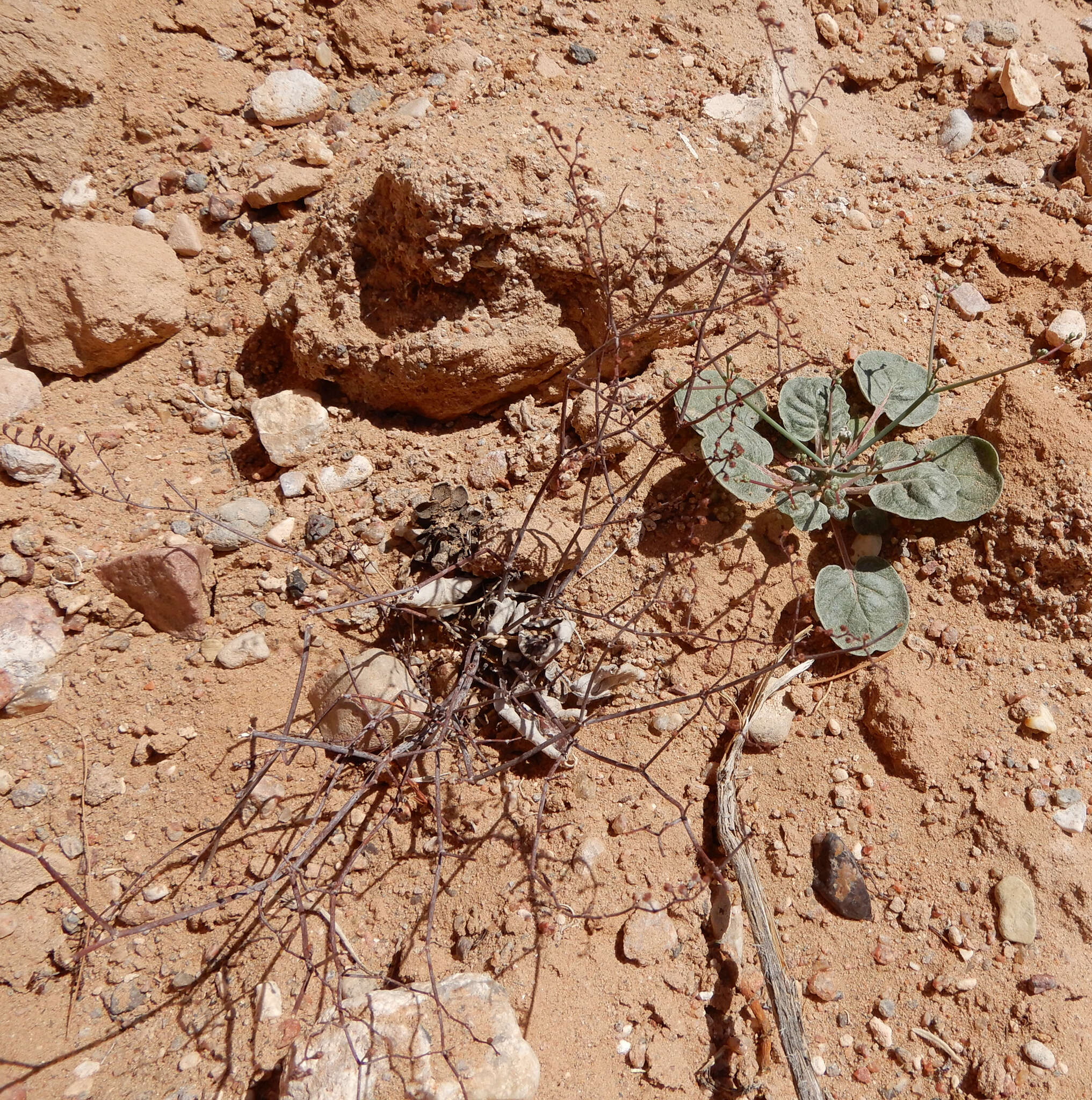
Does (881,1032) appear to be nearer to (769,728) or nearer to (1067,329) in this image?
(769,728)

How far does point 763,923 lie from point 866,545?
45.2 inches

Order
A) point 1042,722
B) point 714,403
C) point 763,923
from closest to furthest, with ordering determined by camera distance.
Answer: point 763,923 < point 1042,722 < point 714,403

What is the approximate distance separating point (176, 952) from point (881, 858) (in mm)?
1790

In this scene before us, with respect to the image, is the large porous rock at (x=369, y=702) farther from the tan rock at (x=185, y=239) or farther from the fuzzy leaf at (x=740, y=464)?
the tan rock at (x=185, y=239)

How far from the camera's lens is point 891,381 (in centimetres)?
247

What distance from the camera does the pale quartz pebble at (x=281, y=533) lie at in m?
2.35

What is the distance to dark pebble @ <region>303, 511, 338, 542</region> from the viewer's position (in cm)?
234

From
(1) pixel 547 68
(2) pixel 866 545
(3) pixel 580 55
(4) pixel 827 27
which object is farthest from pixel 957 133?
(2) pixel 866 545

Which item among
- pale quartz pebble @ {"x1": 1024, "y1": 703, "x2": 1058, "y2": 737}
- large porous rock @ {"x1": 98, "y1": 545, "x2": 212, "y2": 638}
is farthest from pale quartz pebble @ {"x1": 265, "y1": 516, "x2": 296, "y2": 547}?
pale quartz pebble @ {"x1": 1024, "y1": 703, "x2": 1058, "y2": 737}

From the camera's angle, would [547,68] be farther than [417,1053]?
Yes

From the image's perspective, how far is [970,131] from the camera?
10.0ft

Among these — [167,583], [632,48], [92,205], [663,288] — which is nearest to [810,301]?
[663,288]

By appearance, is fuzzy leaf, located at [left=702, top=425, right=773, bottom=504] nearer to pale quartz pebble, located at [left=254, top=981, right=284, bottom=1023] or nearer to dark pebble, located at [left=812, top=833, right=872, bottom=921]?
dark pebble, located at [left=812, top=833, right=872, bottom=921]

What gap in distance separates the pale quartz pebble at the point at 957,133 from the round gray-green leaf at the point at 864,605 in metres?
1.88
